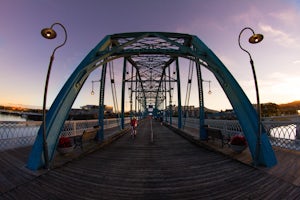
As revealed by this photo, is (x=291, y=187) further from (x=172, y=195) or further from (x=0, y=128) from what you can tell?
(x=0, y=128)

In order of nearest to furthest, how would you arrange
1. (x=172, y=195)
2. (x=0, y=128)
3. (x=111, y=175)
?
(x=172, y=195) < (x=111, y=175) < (x=0, y=128)

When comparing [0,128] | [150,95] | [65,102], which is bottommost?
[0,128]

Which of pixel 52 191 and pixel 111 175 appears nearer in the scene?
pixel 52 191

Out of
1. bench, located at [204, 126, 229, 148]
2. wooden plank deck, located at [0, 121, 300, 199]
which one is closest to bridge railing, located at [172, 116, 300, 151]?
bench, located at [204, 126, 229, 148]

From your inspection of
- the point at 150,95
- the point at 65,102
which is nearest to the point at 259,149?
the point at 65,102

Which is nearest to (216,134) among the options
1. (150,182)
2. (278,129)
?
(278,129)

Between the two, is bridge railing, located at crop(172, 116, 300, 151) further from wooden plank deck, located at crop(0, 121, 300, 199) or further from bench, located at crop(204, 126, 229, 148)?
wooden plank deck, located at crop(0, 121, 300, 199)

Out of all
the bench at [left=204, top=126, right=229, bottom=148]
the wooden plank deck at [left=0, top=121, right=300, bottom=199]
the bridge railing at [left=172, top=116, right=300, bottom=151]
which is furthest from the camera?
the bench at [left=204, top=126, right=229, bottom=148]

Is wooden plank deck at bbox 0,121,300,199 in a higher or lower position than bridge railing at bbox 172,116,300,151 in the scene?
lower

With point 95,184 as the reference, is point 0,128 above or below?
above

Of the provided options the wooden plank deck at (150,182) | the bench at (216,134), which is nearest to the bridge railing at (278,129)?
the bench at (216,134)

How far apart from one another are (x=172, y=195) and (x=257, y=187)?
8.49 ft

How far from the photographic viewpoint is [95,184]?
4.12 meters

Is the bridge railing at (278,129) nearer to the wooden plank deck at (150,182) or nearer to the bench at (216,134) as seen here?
the bench at (216,134)
